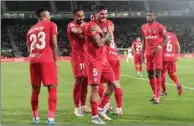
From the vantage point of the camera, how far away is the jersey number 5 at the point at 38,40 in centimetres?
882

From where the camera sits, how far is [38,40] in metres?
8.87

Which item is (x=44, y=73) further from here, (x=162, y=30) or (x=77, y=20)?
(x=162, y=30)

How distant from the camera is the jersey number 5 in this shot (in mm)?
8820

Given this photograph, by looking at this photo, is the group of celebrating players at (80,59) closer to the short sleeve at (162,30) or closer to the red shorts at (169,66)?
the short sleeve at (162,30)

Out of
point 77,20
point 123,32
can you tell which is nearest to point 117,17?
point 123,32

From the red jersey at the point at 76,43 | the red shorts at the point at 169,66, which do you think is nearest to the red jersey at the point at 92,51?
the red jersey at the point at 76,43

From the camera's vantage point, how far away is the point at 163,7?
60.5 meters

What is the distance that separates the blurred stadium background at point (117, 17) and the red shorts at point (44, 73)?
4756 cm

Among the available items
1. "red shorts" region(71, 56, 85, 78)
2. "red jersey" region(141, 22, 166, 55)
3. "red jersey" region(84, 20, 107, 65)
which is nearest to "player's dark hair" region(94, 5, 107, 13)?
"red jersey" region(84, 20, 107, 65)

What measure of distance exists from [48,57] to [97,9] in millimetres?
1265

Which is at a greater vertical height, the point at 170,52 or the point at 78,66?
the point at 78,66

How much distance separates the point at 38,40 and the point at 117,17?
2007 inches

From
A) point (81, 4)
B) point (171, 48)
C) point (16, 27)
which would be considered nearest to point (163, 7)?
point (81, 4)

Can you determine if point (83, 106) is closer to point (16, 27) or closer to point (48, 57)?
point (48, 57)
